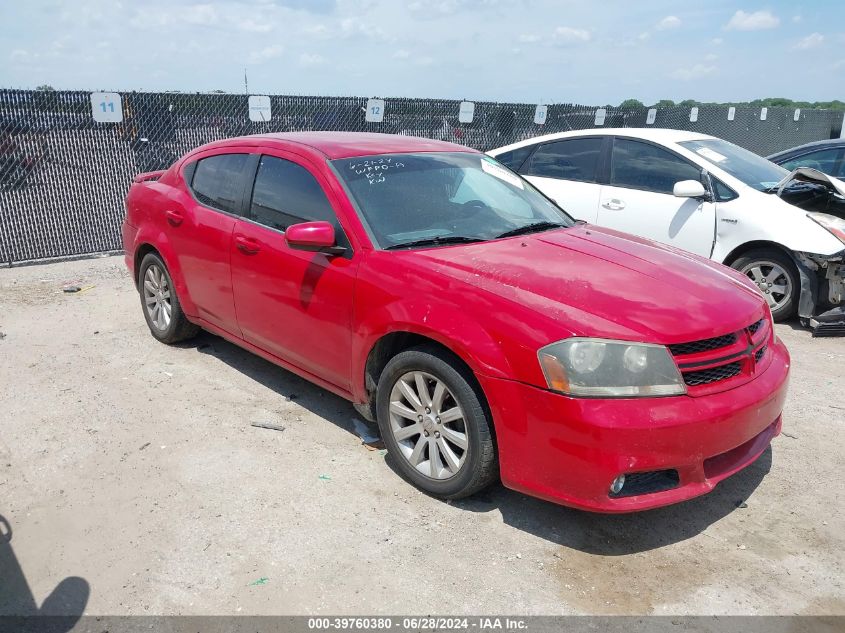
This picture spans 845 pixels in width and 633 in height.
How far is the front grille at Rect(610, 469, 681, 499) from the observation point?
2982mm

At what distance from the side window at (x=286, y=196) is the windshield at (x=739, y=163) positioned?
4416mm

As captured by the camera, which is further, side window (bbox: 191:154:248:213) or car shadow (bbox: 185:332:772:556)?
side window (bbox: 191:154:248:213)

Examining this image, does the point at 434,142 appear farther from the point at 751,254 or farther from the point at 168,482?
the point at 751,254

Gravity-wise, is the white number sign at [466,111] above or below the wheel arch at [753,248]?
above

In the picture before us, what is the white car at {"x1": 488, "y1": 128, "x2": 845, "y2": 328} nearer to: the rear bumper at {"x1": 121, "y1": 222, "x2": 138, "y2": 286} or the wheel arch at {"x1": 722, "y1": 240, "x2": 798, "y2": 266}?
the wheel arch at {"x1": 722, "y1": 240, "x2": 798, "y2": 266}

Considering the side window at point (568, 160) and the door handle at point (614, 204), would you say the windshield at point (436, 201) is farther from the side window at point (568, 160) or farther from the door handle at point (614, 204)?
the side window at point (568, 160)

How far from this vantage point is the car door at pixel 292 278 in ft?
12.5

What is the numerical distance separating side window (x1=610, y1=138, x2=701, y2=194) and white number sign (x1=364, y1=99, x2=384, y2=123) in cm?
558

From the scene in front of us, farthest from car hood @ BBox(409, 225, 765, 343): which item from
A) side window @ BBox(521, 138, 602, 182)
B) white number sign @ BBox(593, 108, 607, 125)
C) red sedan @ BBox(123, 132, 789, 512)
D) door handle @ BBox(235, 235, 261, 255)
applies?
white number sign @ BBox(593, 108, 607, 125)

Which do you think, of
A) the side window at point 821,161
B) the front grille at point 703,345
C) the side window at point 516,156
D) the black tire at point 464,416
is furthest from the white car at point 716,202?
the black tire at point 464,416

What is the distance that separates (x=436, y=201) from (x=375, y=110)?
821 centimetres

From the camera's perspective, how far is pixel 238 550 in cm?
312

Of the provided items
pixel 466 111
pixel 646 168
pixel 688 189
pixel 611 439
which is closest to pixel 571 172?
pixel 646 168

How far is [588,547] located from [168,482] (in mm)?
2201
